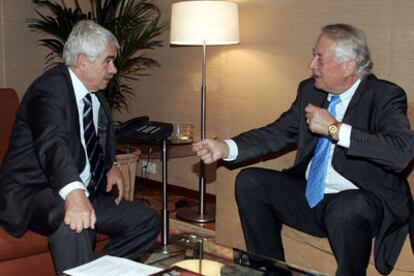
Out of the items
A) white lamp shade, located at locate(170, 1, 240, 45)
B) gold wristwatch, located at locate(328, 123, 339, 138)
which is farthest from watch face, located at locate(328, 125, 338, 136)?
white lamp shade, located at locate(170, 1, 240, 45)

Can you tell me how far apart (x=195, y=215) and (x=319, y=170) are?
151cm

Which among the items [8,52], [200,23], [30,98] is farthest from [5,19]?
[30,98]

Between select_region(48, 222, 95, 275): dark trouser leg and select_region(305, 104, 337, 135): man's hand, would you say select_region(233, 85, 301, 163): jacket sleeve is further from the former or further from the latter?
select_region(48, 222, 95, 275): dark trouser leg

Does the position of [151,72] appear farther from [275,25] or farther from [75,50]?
[75,50]

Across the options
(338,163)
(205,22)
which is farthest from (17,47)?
(338,163)

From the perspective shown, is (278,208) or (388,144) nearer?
(388,144)

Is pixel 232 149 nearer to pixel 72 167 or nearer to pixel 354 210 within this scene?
pixel 354 210

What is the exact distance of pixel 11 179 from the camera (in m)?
2.04

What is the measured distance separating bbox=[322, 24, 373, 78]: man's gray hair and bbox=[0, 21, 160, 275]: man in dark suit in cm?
87

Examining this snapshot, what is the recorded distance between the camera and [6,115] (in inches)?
104

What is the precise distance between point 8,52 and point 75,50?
2.25 meters

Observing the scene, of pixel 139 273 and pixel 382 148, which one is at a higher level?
pixel 382 148

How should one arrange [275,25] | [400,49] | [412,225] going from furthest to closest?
[275,25], [400,49], [412,225]

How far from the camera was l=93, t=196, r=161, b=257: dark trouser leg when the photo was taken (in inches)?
83.6
